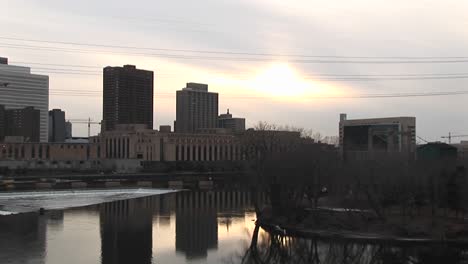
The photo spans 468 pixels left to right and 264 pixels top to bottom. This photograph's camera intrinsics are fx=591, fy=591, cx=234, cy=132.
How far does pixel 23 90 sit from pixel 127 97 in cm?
4797

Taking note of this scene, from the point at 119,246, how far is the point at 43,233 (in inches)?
333

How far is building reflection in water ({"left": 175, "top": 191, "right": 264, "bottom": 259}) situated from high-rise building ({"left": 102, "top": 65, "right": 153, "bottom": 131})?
75.1m

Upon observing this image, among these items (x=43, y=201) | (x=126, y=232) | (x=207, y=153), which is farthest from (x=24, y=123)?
(x=126, y=232)

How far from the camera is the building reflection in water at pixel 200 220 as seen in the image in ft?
123

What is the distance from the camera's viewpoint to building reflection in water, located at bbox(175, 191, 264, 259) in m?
37.5

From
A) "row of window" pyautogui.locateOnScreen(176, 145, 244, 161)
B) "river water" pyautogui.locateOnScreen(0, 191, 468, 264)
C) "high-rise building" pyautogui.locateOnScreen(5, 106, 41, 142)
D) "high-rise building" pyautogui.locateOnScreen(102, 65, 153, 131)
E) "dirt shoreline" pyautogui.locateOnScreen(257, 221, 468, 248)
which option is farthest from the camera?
"high-rise building" pyautogui.locateOnScreen(5, 106, 41, 142)

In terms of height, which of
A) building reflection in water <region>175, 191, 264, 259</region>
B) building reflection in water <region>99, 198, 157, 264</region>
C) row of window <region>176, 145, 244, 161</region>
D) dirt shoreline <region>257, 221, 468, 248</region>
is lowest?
building reflection in water <region>175, 191, 264, 259</region>

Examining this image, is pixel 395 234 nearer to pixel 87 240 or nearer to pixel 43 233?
pixel 87 240

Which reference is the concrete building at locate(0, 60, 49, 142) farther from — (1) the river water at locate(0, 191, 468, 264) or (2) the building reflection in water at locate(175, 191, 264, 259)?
(1) the river water at locate(0, 191, 468, 264)

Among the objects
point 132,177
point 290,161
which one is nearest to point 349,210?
point 290,161

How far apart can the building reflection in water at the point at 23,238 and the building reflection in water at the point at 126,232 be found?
3807 millimetres

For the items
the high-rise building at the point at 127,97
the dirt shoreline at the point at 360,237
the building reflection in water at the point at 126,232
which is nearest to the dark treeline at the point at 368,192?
the dirt shoreline at the point at 360,237

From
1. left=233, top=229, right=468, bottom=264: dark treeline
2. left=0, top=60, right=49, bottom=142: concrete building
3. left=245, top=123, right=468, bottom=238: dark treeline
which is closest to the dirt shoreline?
left=233, top=229, right=468, bottom=264: dark treeline

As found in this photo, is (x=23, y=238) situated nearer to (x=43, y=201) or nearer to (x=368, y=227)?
(x=368, y=227)
